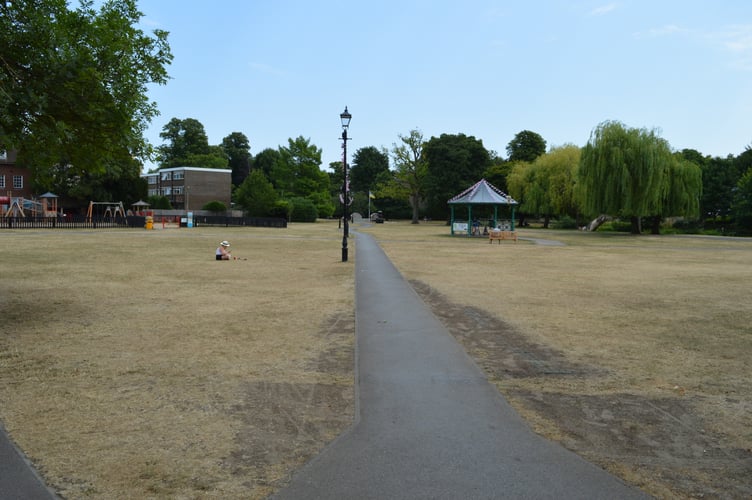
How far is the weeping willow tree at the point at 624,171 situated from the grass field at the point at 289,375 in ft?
100

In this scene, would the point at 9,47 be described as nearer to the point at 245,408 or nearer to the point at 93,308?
the point at 93,308

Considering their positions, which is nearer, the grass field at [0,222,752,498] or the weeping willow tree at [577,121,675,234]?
the grass field at [0,222,752,498]

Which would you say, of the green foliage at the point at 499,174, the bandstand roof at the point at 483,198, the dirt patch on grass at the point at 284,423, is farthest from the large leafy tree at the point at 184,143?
the dirt patch on grass at the point at 284,423

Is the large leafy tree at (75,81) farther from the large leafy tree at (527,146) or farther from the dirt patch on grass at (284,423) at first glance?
the large leafy tree at (527,146)

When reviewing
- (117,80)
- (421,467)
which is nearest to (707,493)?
(421,467)

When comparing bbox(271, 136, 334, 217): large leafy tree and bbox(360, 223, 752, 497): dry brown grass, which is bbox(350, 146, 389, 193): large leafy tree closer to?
bbox(271, 136, 334, 217): large leafy tree

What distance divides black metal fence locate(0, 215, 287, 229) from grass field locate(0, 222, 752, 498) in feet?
125

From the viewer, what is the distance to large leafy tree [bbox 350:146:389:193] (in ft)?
408

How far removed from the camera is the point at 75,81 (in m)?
8.39

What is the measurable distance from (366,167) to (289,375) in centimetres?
11968

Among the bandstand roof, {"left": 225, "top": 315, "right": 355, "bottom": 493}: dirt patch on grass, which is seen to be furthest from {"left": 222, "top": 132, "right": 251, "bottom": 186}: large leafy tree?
{"left": 225, "top": 315, "right": 355, "bottom": 493}: dirt patch on grass

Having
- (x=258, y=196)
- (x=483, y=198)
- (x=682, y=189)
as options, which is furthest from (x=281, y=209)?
(x=682, y=189)

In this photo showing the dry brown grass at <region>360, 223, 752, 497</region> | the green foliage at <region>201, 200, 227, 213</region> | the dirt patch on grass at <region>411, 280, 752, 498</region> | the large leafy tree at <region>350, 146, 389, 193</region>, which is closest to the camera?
the dirt patch on grass at <region>411, 280, 752, 498</region>

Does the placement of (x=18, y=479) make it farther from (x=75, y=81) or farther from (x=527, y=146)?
(x=527, y=146)
